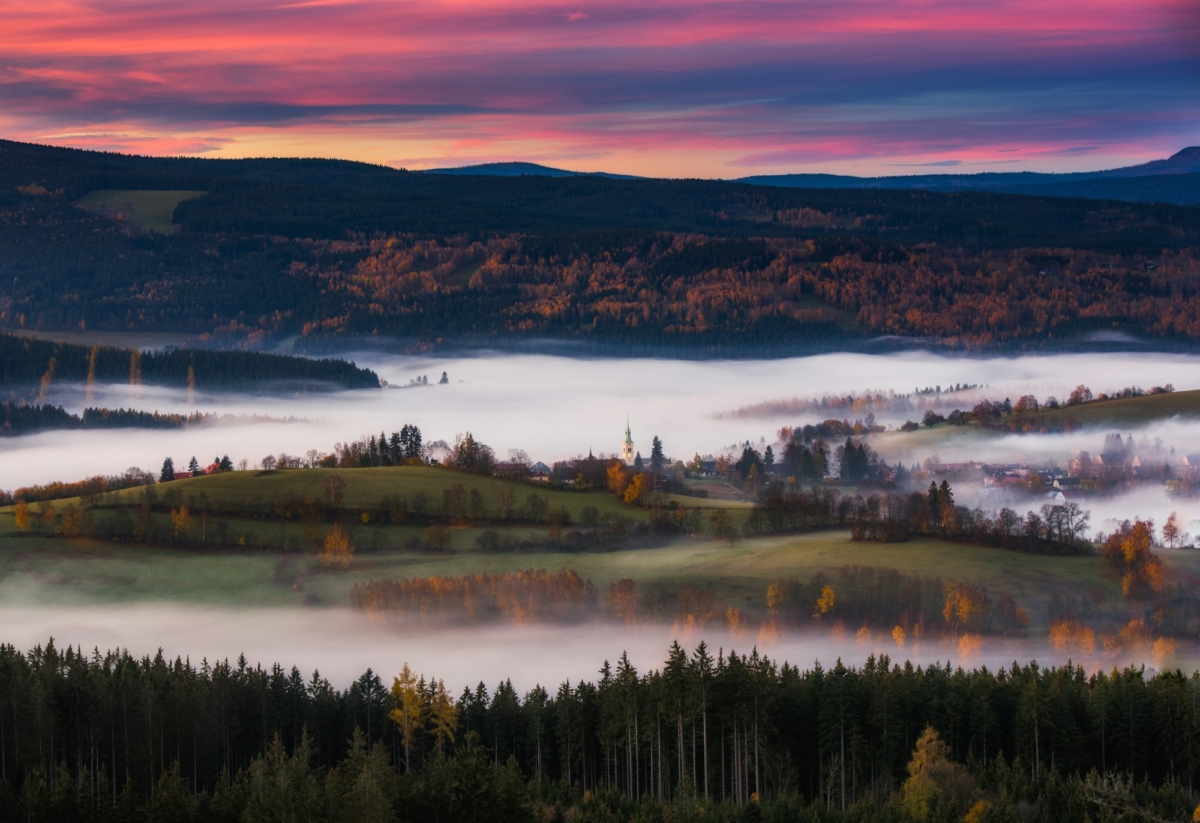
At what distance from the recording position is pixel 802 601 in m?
160

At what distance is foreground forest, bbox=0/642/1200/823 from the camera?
9844 centimetres

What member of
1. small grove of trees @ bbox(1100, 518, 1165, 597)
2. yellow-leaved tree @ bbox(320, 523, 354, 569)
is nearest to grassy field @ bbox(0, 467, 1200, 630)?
yellow-leaved tree @ bbox(320, 523, 354, 569)

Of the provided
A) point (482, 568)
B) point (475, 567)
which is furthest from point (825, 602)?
point (475, 567)

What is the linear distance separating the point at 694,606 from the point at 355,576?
3666cm

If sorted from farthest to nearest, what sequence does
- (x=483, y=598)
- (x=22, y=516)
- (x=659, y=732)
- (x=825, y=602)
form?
(x=22, y=516) → (x=483, y=598) → (x=825, y=602) → (x=659, y=732)

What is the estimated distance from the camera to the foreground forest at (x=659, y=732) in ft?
323

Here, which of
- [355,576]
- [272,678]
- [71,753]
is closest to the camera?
[71,753]

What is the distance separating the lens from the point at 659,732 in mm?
102375

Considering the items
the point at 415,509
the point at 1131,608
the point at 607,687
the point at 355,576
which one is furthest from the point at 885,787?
the point at 415,509

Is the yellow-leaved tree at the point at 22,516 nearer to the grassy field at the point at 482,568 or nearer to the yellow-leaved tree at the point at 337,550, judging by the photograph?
the grassy field at the point at 482,568

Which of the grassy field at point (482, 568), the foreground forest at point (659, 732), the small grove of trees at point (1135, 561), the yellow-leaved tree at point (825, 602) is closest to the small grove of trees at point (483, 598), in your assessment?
the grassy field at point (482, 568)

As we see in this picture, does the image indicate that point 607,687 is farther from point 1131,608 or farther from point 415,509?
point 415,509

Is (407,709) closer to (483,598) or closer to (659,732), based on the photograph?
(659,732)

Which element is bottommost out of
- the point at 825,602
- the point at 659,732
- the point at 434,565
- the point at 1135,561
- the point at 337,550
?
the point at 659,732
